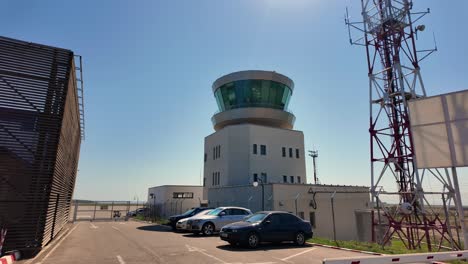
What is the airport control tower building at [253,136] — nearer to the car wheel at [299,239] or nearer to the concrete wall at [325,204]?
the concrete wall at [325,204]

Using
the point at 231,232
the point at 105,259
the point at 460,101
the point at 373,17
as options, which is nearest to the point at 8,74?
the point at 105,259

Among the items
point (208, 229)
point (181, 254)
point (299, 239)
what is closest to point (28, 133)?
point (181, 254)

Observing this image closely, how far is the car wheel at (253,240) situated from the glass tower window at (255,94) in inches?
852

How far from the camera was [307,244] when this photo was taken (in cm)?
1359

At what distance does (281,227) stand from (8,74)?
1208cm

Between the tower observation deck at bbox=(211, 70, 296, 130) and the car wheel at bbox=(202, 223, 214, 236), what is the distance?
1667cm

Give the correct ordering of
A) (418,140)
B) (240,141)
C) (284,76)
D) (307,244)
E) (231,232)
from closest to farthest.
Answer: (418,140) → (231,232) → (307,244) → (240,141) → (284,76)

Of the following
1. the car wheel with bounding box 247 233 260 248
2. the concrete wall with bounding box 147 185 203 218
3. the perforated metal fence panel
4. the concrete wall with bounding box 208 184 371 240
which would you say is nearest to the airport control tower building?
the concrete wall with bounding box 208 184 371 240

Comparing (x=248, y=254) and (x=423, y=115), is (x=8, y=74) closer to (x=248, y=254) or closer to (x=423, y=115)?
(x=248, y=254)

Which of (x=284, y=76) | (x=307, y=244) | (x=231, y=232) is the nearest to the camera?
(x=231, y=232)

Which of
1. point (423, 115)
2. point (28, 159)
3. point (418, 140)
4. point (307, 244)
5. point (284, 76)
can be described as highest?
point (284, 76)

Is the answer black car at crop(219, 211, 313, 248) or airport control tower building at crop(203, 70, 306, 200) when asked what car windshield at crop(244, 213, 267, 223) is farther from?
airport control tower building at crop(203, 70, 306, 200)

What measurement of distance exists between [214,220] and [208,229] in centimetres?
62

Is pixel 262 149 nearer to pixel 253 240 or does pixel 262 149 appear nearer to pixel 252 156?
pixel 252 156
